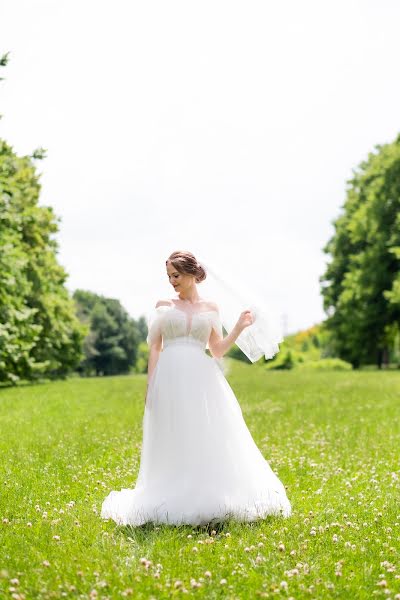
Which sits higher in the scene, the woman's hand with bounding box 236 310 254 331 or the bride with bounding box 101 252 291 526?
the woman's hand with bounding box 236 310 254 331

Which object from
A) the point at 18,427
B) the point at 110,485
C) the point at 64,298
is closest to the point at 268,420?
the point at 18,427

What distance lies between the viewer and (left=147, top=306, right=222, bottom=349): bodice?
8.49 m

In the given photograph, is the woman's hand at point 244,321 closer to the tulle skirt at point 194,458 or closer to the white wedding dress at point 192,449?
the white wedding dress at point 192,449

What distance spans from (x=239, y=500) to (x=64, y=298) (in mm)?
44556

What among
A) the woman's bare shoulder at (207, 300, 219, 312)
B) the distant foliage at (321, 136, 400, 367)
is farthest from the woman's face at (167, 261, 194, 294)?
the distant foliage at (321, 136, 400, 367)

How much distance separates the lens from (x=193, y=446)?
825cm

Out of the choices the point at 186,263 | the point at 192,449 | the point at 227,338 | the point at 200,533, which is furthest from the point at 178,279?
the point at 200,533

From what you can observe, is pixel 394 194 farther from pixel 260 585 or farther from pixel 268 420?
pixel 260 585

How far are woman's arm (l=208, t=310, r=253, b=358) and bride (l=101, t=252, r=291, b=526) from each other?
0.04 ft

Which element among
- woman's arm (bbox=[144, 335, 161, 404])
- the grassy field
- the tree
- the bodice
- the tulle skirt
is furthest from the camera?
the tree

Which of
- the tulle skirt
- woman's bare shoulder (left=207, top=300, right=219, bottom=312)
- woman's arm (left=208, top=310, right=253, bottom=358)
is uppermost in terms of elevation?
woman's bare shoulder (left=207, top=300, right=219, bottom=312)

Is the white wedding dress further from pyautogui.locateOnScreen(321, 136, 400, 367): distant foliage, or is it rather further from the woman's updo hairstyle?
pyautogui.locateOnScreen(321, 136, 400, 367): distant foliage

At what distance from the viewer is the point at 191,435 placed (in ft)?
27.2

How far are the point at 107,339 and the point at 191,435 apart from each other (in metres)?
69.8
